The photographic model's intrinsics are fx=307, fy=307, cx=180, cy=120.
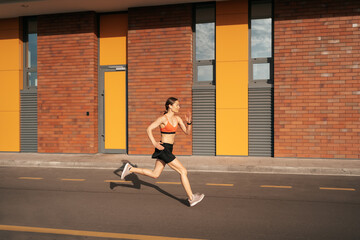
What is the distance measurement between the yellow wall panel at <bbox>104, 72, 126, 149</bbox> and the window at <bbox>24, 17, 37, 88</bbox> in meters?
3.06

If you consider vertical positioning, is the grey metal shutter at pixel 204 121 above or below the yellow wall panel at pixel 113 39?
below

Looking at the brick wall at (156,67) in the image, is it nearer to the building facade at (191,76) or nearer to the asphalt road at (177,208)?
the building facade at (191,76)

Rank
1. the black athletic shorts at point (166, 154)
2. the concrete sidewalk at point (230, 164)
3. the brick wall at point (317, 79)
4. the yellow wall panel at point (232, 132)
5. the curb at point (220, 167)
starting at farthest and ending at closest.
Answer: the yellow wall panel at point (232, 132)
the brick wall at point (317, 79)
the concrete sidewalk at point (230, 164)
the curb at point (220, 167)
the black athletic shorts at point (166, 154)

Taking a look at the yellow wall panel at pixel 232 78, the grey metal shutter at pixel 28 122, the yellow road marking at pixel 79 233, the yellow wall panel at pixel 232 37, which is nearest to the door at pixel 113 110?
the grey metal shutter at pixel 28 122

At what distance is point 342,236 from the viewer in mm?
3775

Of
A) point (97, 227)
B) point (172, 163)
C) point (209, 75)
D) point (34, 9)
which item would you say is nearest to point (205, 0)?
point (209, 75)

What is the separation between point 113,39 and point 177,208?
8509mm

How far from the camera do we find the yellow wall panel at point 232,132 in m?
10.5

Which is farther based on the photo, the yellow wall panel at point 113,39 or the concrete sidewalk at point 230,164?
the yellow wall panel at point 113,39

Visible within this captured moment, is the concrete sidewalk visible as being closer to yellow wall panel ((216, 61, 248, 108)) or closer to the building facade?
the building facade

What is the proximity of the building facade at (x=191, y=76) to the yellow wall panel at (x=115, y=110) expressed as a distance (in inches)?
1.5

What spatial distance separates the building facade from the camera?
9906mm

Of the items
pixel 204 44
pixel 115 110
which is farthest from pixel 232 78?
pixel 115 110

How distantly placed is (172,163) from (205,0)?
712 centimetres
